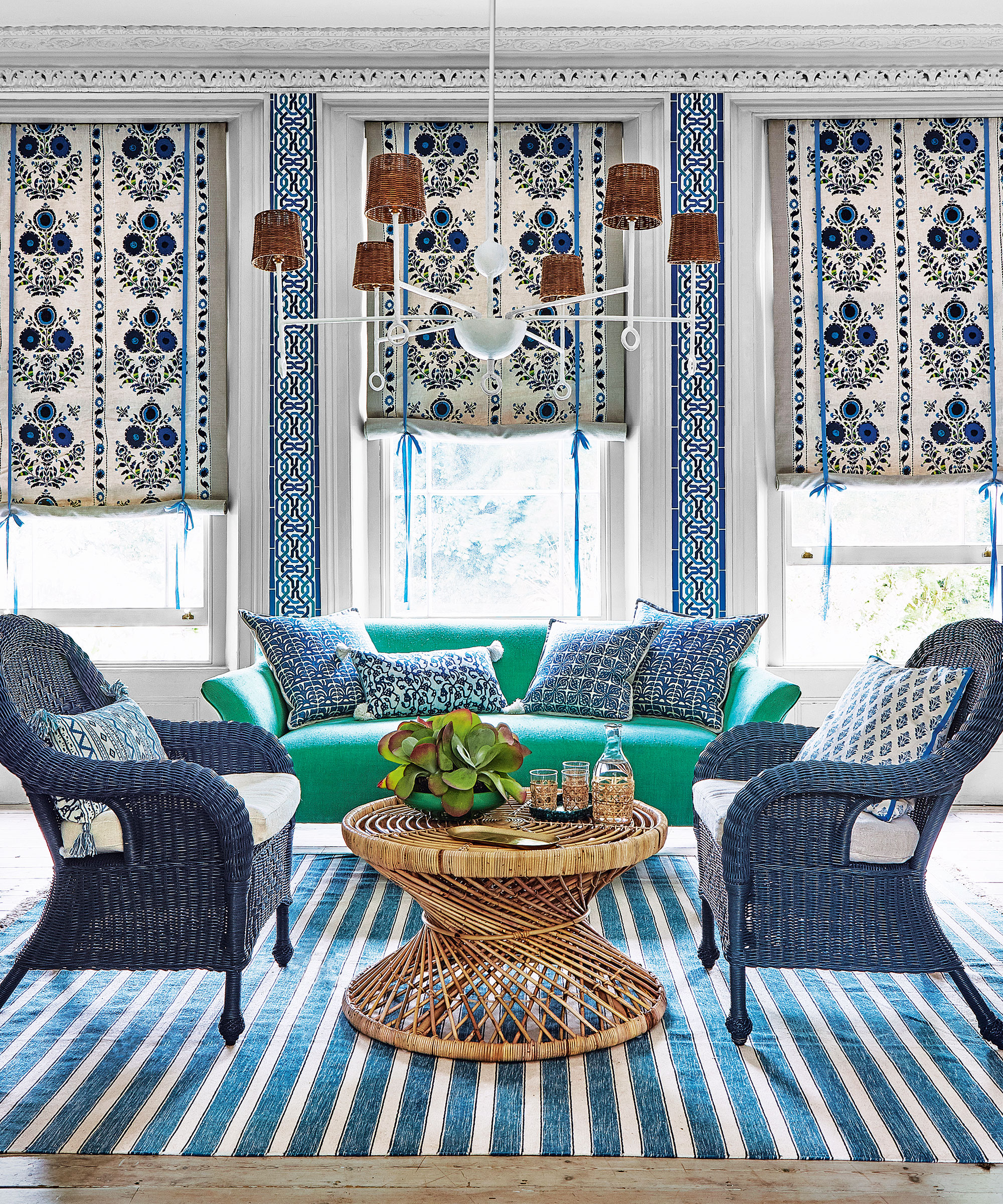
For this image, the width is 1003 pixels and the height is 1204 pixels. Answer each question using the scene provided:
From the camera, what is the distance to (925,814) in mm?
2377

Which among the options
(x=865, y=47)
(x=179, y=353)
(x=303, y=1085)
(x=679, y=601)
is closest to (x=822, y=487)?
(x=679, y=601)

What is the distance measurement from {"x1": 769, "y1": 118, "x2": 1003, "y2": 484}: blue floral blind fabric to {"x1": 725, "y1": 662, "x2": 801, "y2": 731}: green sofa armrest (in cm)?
126

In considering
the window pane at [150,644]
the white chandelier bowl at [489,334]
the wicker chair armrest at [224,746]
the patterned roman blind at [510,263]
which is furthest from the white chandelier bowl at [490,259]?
the window pane at [150,644]

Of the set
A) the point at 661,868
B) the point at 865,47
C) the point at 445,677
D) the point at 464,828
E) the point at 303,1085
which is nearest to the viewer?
the point at 303,1085

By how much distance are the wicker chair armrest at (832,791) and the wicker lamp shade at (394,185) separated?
175 centimetres

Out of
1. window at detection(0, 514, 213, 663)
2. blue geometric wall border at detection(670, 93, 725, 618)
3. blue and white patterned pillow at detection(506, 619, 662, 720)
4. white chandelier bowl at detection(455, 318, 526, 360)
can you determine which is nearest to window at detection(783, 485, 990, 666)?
blue geometric wall border at detection(670, 93, 725, 618)

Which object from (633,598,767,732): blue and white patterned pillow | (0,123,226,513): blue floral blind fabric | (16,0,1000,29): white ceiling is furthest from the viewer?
(0,123,226,513): blue floral blind fabric

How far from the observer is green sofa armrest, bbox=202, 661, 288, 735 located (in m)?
3.68

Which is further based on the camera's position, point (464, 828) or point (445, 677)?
point (445, 677)

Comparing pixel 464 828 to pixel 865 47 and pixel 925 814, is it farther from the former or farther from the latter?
pixel 865 47

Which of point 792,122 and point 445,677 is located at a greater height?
point 792,122

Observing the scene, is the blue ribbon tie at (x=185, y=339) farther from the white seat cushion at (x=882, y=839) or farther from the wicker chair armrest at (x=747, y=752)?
the white seat cushion at (x=882, y=839)

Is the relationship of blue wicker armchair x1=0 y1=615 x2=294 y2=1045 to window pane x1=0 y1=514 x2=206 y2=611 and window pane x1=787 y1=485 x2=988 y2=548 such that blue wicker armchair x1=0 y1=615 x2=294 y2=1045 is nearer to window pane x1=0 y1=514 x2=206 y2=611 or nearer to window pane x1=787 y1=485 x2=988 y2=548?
window pane x1=0 y1=514 x2=206 y2=611

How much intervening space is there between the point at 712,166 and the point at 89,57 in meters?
2.87
